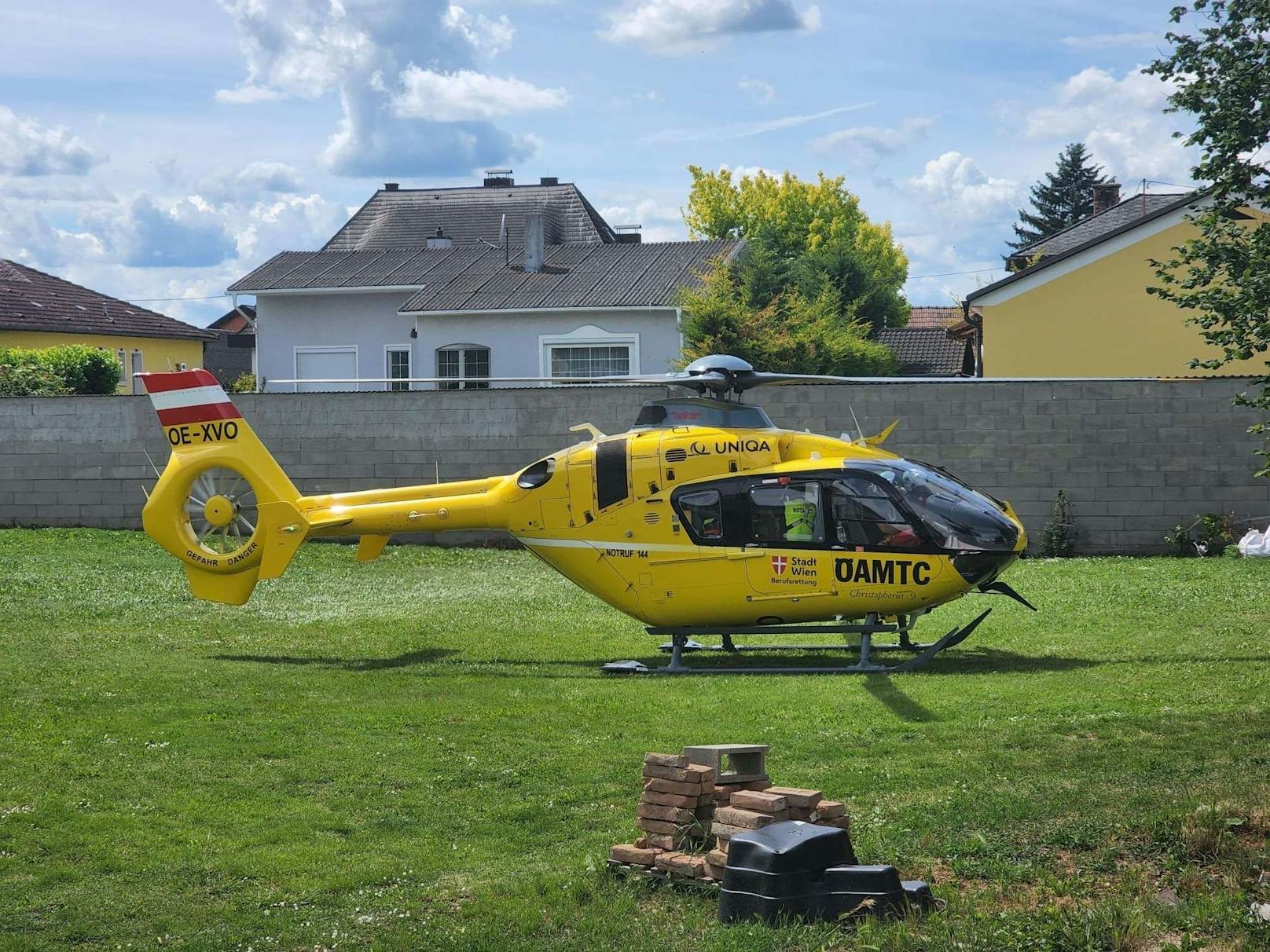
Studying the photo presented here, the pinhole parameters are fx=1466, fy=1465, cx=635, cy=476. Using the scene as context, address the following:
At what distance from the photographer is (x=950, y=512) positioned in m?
14.2

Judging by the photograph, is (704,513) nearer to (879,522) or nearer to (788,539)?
(788,539)

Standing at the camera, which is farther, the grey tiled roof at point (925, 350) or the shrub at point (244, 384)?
the grey tiled roof at point (925, 350)

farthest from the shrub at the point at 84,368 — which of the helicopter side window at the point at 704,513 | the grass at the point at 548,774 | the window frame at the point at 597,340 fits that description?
the helicopter side window at the point at 704,513

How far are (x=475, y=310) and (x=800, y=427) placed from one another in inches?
605

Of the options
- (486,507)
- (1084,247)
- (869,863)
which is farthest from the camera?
(1084,247)

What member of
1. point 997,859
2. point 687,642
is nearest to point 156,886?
point 997,859

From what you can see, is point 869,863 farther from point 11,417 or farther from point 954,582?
point 11,417

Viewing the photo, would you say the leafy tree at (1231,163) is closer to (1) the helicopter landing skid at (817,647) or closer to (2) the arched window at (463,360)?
(1) the helicopter landing skid at (817,647)

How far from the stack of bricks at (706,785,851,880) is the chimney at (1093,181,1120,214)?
5053 cm

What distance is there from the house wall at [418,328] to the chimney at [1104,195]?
80.8ft

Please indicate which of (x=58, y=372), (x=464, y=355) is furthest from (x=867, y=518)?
(x=464, y=355)

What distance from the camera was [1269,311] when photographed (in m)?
14.2

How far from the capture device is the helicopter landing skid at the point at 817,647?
14.3 metres

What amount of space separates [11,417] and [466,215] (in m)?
33.4
